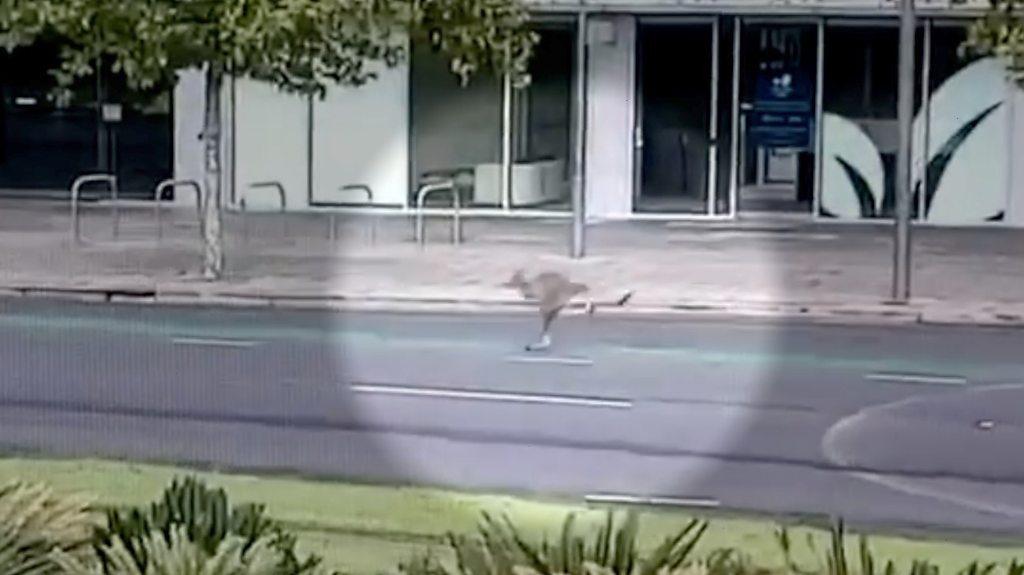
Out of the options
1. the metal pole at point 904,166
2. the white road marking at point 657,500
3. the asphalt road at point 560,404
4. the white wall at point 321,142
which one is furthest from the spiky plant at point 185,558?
the white wall at point 321,142

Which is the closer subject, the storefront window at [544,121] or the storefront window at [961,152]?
the storefront window at [961,152]

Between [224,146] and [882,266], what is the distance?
33.1 ft

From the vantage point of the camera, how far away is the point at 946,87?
1145 inches

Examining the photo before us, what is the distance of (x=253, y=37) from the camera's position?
20453 millimetres

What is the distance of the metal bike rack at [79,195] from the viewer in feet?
86.8

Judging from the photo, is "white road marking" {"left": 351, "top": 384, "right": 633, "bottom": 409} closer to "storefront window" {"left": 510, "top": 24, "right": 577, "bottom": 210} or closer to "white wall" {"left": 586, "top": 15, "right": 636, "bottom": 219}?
"storefront window" {"left": 510, "top": 24, "right": 577, "bottom": 210}

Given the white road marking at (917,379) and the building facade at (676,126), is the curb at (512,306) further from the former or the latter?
the building facade at (676,126)

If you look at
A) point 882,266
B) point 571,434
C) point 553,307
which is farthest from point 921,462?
point 882,266

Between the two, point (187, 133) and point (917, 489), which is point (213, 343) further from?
point (187, 133)

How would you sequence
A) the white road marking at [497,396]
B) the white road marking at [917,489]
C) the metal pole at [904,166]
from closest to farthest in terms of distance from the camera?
1. the white road marking at [917,489]
2. the white road marking at [497,396]
3. the metal pole at [904,166]

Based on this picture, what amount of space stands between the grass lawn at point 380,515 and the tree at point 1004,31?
29.1 ft

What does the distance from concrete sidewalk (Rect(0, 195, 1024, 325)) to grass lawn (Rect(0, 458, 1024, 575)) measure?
34.0 ft

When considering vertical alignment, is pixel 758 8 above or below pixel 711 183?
above

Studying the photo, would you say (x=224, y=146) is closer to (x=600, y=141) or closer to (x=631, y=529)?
(x=600, y=141)
